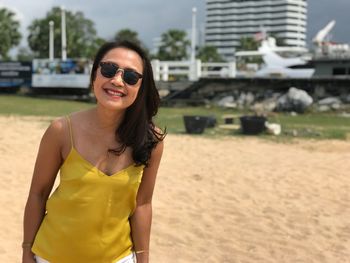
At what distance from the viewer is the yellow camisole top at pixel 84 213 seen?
5.82 feet

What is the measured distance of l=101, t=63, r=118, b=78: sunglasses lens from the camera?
1812 mm

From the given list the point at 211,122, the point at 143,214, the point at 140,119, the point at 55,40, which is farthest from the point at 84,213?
the point at 55,40

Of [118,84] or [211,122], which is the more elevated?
[118,84]

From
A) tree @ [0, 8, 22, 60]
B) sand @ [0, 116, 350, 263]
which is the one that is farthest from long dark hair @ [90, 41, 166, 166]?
tree @ [0, 8, 22, 60]

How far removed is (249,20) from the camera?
116188 mm

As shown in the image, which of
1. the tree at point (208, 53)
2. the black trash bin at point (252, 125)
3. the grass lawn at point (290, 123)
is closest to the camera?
the black trash bin at point (252, 125)

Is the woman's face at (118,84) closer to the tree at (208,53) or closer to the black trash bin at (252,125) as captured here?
the black trash bin at (252,125)

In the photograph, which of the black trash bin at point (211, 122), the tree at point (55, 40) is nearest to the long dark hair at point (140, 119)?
the black trash bin at point (211, 122)

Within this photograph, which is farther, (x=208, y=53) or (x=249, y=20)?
(x=249, y=20)

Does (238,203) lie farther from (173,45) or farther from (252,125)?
(173,45)

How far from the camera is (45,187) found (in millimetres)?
1896

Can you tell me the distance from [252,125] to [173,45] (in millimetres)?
47293

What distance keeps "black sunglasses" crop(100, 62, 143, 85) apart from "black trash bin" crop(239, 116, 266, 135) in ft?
39.5

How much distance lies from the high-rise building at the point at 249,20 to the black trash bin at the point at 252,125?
96.6 metres
